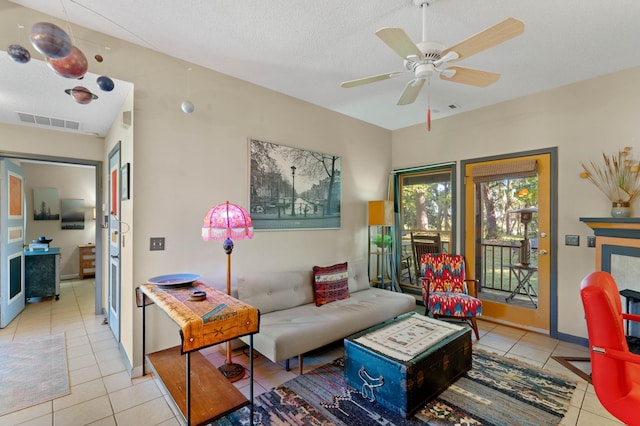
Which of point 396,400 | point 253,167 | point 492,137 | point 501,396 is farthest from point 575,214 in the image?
point 253,167

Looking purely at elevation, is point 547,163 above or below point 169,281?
above

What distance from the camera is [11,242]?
12.7 ft

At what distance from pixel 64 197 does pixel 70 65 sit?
626cm

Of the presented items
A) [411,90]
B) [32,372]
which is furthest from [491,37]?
[32,372]

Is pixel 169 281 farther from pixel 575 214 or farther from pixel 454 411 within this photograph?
pixel 575 214

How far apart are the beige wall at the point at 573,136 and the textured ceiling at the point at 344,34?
14 cm

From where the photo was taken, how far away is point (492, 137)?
394 cm

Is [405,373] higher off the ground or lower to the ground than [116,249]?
lower

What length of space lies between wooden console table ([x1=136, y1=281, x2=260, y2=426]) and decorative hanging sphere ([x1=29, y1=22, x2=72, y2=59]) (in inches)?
56.7

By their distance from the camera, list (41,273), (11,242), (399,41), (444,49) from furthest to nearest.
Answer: (41,273) → (11,242) → (444,49) → (399,41)

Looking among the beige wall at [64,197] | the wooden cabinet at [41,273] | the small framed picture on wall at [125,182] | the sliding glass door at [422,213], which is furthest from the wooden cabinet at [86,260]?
the sliding glass door at [422,213]

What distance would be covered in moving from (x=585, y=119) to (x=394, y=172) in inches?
95.8

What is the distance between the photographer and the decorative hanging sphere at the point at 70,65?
155 centimetres

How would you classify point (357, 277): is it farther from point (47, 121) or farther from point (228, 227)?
point (47, 121)
